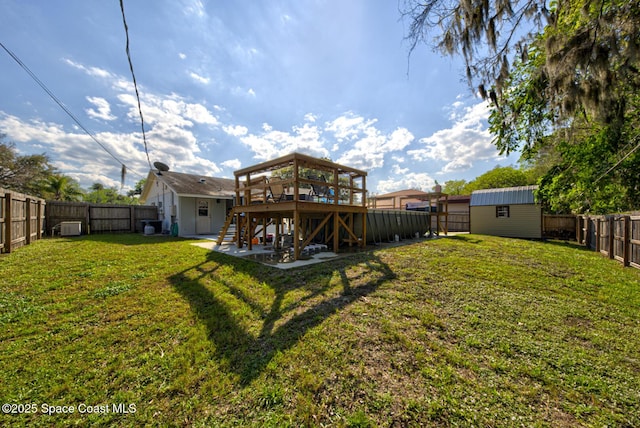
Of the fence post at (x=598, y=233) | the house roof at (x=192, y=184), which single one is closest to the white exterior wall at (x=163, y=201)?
the house roof at (x=192, y=184)

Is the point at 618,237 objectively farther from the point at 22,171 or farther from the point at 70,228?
the point at 22,171

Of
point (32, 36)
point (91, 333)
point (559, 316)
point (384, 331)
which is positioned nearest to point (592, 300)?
point (559, 316)

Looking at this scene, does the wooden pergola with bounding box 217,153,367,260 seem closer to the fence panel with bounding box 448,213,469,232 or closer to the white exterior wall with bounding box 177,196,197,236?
the white exterior wall with bounding box 177,196,197,236

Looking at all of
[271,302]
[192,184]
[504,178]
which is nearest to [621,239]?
[271,302]

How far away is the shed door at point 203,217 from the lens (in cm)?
1380

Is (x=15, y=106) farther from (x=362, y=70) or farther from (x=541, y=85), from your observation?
(x=541, y=85)

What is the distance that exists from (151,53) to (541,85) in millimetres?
10458

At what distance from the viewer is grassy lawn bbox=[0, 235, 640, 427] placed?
5.94ft

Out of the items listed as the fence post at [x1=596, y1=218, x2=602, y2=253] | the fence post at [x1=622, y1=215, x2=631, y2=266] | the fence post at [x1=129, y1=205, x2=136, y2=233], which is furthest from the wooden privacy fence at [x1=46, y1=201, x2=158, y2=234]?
the fence post at [x1=596, y1=218, x2=602, y2=253]

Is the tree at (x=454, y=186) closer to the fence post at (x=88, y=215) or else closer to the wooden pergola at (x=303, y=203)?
the wooden pergola at (x=303, y=203)

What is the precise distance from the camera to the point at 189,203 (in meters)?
13.4

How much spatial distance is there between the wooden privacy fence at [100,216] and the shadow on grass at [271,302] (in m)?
12.6

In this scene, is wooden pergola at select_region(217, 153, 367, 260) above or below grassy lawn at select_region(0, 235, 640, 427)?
above

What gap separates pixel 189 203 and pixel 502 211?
63.7 feet
